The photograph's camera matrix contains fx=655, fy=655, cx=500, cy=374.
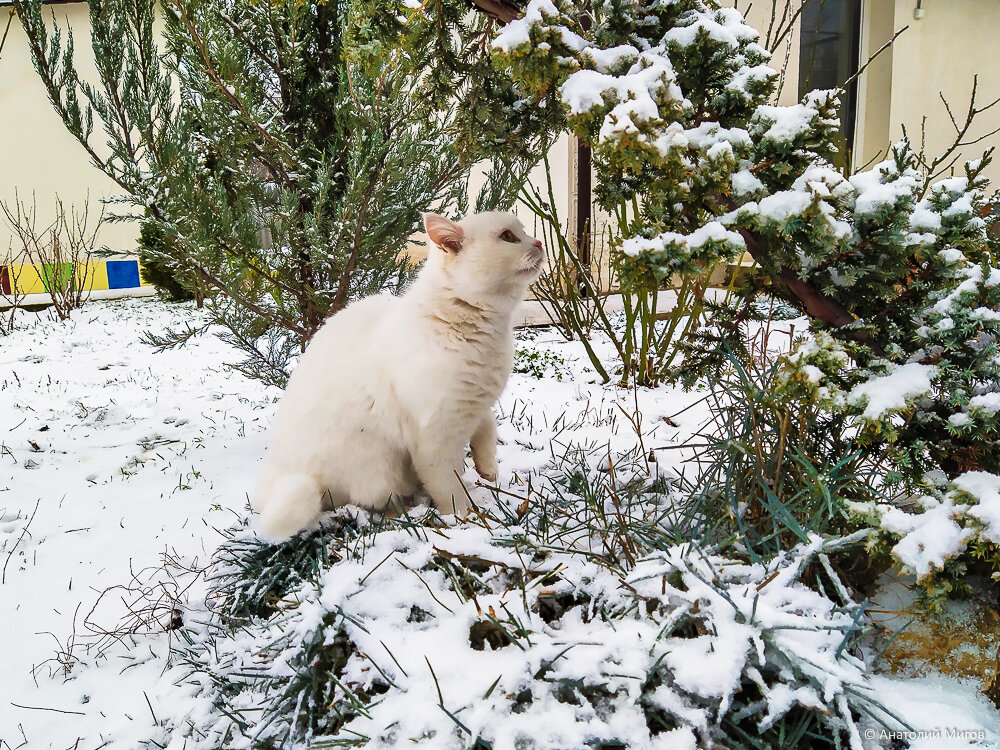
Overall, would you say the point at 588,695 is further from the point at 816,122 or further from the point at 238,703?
the point at 816,122

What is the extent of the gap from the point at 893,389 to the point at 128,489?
292 centimetres

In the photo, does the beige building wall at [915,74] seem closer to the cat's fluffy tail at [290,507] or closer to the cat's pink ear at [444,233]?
the cat's pink ear at [444,233]

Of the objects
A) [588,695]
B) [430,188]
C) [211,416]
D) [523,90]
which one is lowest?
[211,416]

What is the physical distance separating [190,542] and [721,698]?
6.64ft

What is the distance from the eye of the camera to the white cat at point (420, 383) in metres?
1.98

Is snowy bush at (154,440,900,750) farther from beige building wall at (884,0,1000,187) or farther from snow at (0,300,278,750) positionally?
beige building wall at (884,0,1000,187)

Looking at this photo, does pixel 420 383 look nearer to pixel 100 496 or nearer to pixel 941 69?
pixel 100 496

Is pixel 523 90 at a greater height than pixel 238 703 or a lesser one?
greater

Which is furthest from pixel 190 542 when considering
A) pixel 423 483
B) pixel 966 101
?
pixel 966 101

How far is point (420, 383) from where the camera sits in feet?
6.38

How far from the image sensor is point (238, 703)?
151cm

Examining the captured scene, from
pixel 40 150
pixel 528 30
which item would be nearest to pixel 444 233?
pixel 528 30

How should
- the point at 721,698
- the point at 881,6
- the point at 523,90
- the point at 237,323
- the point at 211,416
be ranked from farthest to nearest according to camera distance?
the point at 881,6 → the point at 211,416 → the point at 237,323 → the point at 523,90 → the point at 721,698

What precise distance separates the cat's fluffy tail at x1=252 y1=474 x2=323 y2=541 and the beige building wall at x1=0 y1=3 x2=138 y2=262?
824 cm
